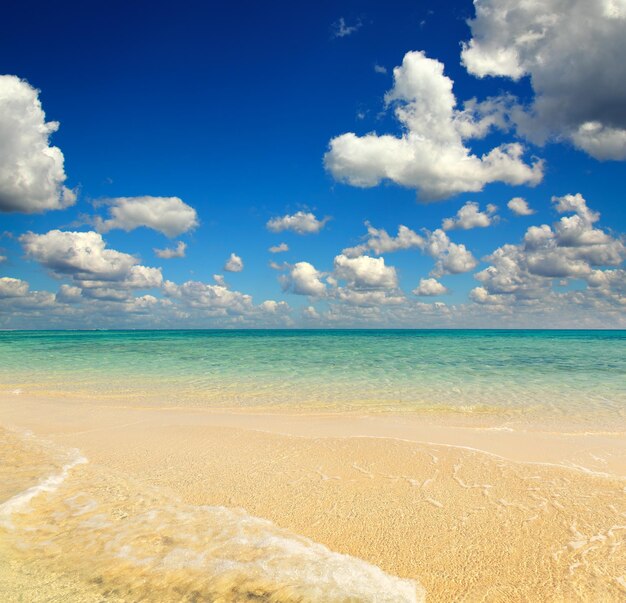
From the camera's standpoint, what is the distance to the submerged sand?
347 centimetres

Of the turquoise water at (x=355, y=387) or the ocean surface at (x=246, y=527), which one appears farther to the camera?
the turquoise water at (x=355, y=387)

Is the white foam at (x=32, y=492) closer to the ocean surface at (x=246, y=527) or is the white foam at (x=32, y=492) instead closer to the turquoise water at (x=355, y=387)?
the ocean surface at (x=246, y=527)

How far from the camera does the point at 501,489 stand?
542 cm

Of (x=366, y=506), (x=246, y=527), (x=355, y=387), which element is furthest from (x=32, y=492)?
(x=355, y=387)

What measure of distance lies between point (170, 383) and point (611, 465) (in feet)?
45.6

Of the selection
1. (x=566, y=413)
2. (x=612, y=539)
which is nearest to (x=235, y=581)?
(x=612, y=539)

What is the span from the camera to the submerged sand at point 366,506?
136 inches

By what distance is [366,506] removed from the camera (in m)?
4.93

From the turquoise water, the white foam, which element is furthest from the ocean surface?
the turquoise water

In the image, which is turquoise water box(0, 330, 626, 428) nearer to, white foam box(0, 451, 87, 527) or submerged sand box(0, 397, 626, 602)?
submerged sand box(0, 397, 626, 602)

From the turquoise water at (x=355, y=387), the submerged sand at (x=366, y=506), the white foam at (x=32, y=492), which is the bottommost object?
the turquoise water at (x=355, y=387)

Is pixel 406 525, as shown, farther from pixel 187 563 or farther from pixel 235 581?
pixel 187 563

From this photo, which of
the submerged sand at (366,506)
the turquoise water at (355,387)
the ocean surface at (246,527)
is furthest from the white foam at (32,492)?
the turquoise water at (355,387)

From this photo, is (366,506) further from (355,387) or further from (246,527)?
(355,387)
